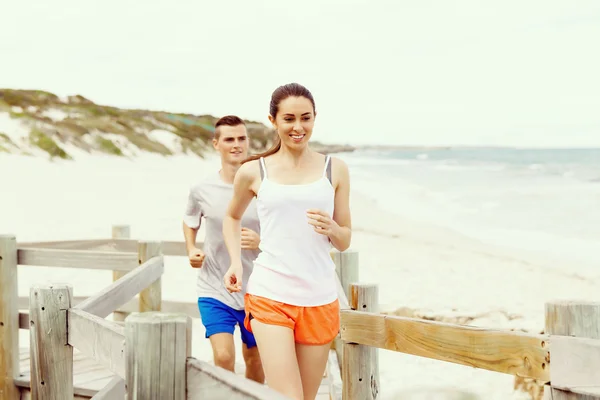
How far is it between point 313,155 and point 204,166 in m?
38.2

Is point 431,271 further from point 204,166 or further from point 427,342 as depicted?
point 204,166

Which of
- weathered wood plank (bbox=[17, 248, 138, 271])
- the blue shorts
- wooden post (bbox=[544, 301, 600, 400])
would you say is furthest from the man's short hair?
wooden post (bbox=[544, 301, 600, 400])

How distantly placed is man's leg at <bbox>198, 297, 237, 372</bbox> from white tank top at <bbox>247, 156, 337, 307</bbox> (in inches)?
38.6

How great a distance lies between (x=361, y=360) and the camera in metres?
Result: 3.53

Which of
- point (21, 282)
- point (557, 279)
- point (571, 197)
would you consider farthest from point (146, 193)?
point (571, 197)

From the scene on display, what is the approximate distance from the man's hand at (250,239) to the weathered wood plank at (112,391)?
88 centimetres

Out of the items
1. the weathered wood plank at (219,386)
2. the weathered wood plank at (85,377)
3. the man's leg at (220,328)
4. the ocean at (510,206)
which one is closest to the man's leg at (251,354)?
the man's leg at (220,328)

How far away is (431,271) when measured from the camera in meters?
14.2

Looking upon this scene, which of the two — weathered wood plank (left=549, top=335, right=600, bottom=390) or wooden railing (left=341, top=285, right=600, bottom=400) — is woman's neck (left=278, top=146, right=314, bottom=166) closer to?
wooden railing (left=341, top=285, right=600, bottom=400)

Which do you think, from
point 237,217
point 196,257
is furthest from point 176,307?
point 237,217

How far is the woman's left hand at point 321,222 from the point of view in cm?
271

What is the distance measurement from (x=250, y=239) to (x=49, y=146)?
32.0 metres

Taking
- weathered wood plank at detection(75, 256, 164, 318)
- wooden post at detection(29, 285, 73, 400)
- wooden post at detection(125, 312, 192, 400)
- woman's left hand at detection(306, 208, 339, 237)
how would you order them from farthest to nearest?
weathered wood plank at detection(75, 256, 164, 318) < wooden post at detection(29, 285, 73, 400) < woman's left hand at detection(306, 208, 339, 237) < wooden post at detection(125, 312, 192, 400)

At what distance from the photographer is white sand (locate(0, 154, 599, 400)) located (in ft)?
27.3
